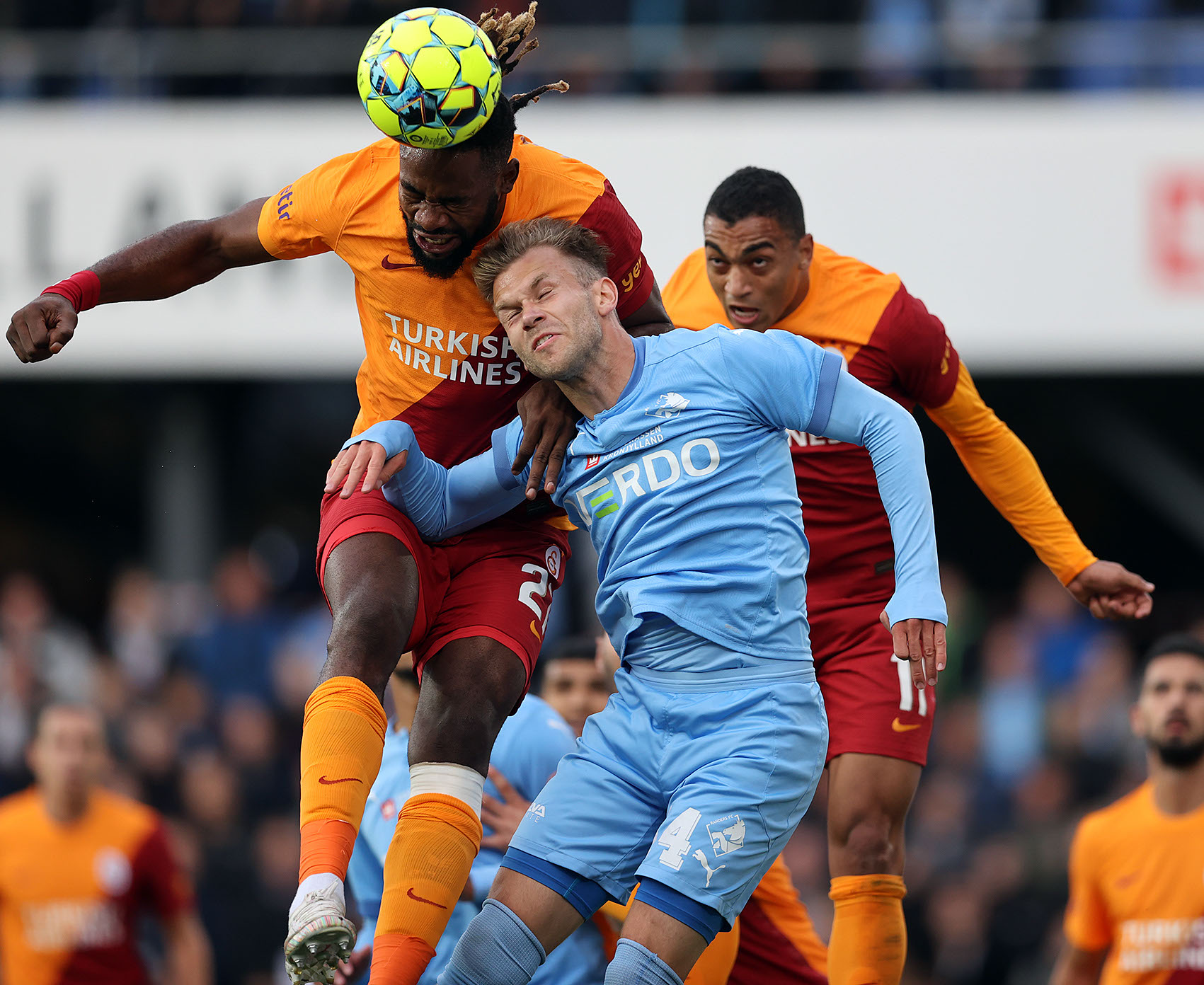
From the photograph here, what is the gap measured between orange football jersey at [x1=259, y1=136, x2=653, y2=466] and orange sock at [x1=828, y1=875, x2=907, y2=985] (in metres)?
1.92

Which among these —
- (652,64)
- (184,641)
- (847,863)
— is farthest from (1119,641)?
(847,863)

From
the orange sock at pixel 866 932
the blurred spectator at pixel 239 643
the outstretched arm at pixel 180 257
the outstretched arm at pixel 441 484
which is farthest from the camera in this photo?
the blurred spectator at pixel 239 643

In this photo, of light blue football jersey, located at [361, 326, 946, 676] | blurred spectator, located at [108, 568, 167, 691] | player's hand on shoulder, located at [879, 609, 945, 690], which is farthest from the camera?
blurred spectator, located at [108, 568, 167, 691]

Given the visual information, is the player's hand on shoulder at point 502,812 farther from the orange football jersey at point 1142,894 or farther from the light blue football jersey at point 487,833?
the orange football jersey at point 1142,894

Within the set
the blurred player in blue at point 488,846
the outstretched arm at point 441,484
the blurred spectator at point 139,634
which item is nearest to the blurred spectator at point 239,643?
the blurred spectator at point 139,634

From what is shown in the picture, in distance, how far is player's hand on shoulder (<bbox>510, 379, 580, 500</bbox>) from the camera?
4.82 metres

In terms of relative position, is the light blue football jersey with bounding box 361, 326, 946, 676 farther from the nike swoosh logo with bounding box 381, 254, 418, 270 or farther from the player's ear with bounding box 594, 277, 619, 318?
the nike swoosh logo with bounding box 381, 254, 418, 270

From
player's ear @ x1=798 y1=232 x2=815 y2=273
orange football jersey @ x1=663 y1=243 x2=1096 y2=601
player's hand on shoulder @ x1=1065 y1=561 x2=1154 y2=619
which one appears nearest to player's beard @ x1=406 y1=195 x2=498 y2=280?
orange football jersey @ x1=663 y1=243 x2=1096 y2=601

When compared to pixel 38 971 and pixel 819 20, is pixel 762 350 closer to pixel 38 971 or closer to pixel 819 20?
pixel 38 971

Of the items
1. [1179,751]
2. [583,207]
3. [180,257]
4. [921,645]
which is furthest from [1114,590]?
[180,257]

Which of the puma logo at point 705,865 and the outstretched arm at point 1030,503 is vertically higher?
the outstretched arm at point 1030,503

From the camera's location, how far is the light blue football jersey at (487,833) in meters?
6.01

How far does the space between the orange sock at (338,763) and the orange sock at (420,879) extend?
0.19 metres

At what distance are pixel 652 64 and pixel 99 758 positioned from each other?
752 cm
